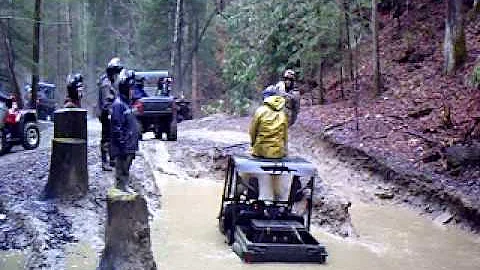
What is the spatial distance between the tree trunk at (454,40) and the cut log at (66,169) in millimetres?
12221

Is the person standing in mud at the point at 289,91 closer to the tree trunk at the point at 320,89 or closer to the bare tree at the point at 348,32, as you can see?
the bare tree at the point at 348,32

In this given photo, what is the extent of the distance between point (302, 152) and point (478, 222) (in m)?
6.98

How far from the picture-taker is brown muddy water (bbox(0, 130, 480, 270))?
8727mm

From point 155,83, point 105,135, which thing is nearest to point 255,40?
point 155,83

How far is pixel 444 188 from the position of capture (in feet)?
40.0

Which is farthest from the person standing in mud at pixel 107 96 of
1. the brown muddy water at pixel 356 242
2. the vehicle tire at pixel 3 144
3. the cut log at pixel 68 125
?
the vehicle tire at pixel 3 144

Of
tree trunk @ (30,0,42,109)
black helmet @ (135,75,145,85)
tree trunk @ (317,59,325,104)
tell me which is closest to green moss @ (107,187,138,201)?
black helmet @ (135,75,145,85)

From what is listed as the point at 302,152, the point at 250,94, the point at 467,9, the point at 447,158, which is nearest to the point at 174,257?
the point at 447,158

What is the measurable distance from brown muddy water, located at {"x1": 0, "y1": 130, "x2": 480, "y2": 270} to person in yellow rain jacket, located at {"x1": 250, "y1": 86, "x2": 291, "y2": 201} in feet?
3.58

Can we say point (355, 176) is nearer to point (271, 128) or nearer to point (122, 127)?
point (271, 128)

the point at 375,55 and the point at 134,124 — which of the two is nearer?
the point at 134,124

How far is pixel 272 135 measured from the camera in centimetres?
972

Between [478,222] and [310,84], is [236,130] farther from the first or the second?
[478,222]

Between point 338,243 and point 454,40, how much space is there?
1013 cm
